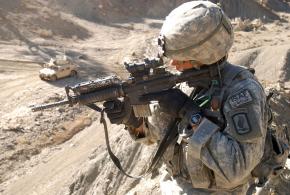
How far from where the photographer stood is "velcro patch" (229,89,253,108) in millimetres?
3854

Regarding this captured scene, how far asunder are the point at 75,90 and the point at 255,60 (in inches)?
654

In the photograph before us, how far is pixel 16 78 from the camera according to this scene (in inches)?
842

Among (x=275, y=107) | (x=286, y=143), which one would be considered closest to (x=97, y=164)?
(x=275, y=107)

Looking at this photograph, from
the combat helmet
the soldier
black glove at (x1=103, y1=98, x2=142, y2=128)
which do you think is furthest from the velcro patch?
black glove at (x1=103, y1=98, x2=142, y2=128)

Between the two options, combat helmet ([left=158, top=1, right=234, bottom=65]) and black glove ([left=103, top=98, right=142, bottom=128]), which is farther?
black glove ([left=103, top=98, right=142, bottom=128])

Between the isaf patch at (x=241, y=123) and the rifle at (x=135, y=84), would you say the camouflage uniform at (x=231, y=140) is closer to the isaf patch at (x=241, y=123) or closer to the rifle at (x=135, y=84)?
the isaf patch at (x=241, y=123)

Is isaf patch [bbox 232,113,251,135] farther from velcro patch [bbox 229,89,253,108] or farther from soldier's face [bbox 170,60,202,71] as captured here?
soldier's face [bbox 170,60,202,71]

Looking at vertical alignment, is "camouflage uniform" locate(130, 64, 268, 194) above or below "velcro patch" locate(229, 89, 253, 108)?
below

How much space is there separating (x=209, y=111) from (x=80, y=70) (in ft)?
63.1

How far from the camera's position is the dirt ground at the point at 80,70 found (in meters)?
9.78

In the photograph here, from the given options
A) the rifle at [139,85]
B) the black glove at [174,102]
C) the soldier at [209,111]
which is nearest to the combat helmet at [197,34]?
the soldier at [209,111]

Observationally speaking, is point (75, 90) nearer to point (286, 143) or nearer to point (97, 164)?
point (286, 143)

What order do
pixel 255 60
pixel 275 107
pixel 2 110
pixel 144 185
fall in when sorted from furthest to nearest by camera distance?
pixel 255 60, pixel 2 110, pixel 275 107, pixel 144 185

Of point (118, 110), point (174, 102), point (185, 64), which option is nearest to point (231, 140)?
point (174, 102)
